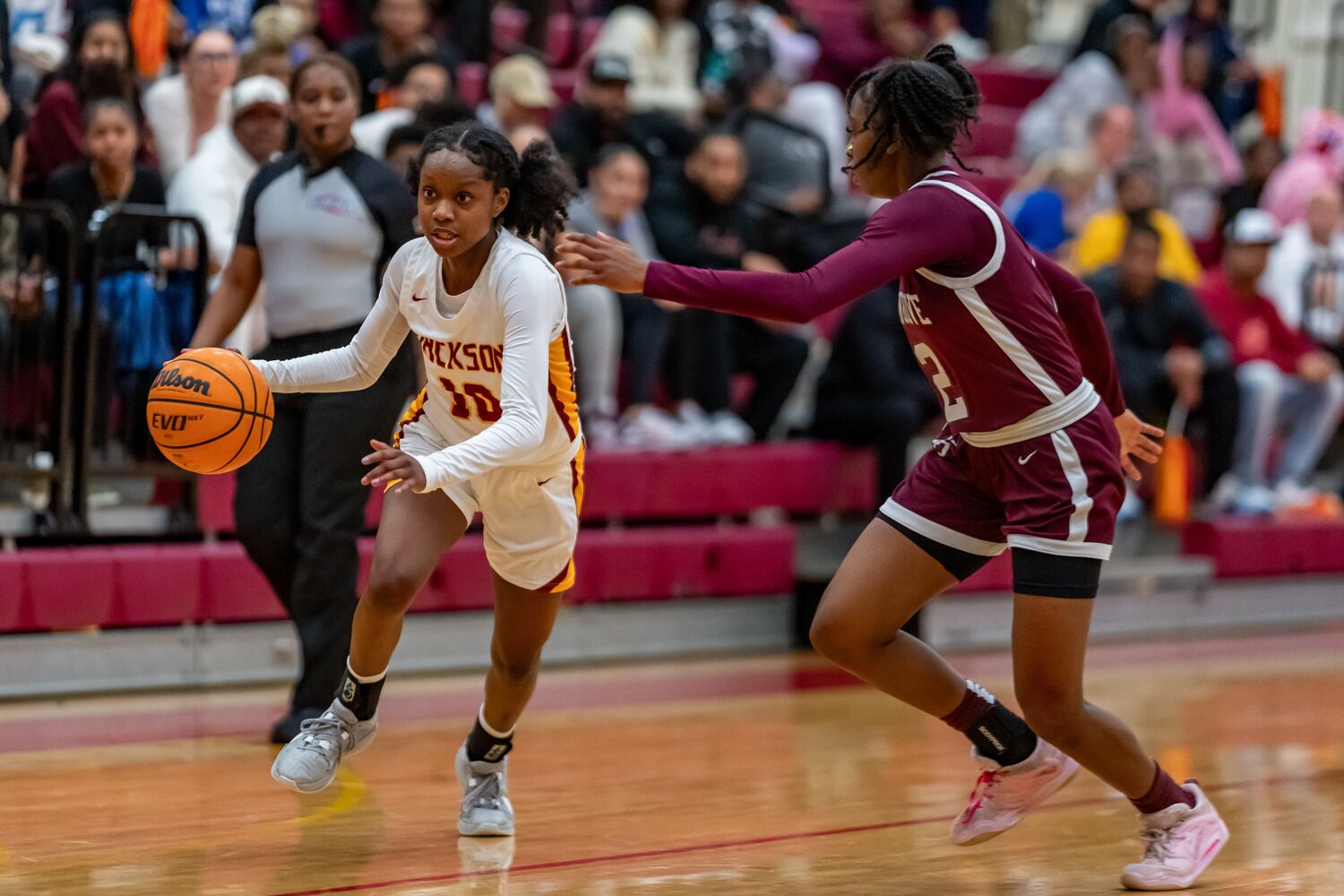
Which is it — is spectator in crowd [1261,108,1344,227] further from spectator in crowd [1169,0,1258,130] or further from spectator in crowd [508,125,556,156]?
spectator in crowd [508,125,556,156]

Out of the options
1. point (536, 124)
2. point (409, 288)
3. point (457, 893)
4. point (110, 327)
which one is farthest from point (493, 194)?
point (536, 124)

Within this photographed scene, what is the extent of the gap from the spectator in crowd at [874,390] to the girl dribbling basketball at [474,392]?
450cm

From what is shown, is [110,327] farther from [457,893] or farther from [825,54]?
[825,54]

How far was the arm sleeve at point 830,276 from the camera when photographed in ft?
12.5

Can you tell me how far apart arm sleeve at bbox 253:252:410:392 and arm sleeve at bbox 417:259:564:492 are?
365 millimetres

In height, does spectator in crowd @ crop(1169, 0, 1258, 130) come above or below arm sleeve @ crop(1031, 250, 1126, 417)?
above

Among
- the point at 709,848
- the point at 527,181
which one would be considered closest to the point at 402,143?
the point at 527,181

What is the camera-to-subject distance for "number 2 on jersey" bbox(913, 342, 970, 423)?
433 cm

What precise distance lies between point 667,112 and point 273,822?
632 centimetres

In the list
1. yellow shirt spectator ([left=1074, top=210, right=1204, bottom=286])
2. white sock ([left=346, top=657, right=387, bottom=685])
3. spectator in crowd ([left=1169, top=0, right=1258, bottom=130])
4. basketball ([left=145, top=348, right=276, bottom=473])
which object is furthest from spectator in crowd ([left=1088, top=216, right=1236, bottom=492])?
basketball ([left=145, top=348, right=276, bottom=473])

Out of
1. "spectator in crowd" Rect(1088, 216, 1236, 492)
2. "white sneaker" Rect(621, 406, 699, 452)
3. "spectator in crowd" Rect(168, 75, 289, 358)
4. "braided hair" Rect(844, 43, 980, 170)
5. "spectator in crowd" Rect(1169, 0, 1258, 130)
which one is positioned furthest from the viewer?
"spectator in crowd" Rect(1169, 0, 1258, 130)

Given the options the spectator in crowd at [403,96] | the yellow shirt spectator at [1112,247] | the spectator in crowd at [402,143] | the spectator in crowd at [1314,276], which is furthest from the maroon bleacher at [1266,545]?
the spectator in crowd at [402,143]

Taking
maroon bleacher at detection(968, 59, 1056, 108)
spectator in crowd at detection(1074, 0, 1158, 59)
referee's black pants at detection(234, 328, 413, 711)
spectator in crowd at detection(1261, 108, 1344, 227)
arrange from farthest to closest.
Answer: maroon bleacher at detection(968, 59, 1056, 108) < spectator in crowd at detection(1074, 0, 1158, 59) < spectator in crowd at detection(1261, 108, 1344, 227) < referee's black pants at detection(234, 328, 413, 711)

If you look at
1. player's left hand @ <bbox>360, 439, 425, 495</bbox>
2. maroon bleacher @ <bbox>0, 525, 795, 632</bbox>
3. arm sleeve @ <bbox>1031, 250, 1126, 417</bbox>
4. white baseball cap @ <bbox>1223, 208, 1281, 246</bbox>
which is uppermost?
arm sleeve @ <bbox>1031, 250, 1126, 417</bbox>
